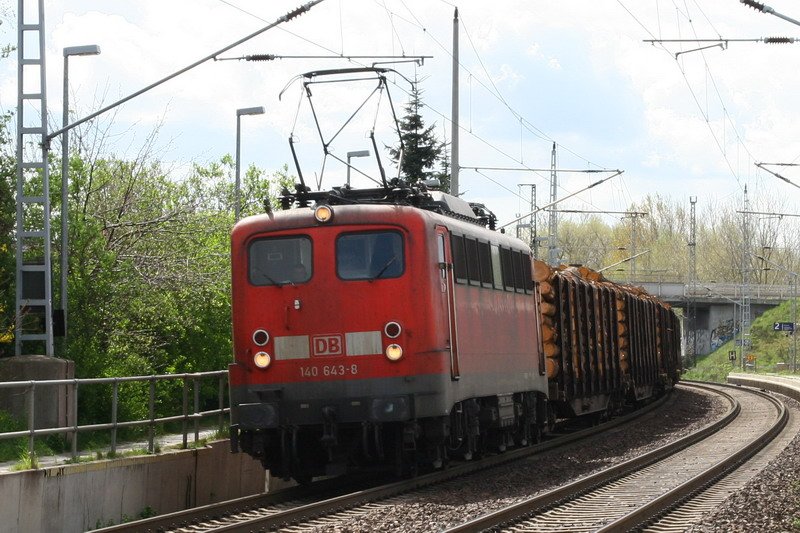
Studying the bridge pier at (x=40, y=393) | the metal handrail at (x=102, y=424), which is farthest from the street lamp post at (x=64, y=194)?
the metal handrail at (x=102, y=424)

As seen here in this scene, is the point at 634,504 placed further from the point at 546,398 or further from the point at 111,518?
the point at 546,398

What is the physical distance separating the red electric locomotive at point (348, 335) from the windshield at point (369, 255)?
1 centimetres

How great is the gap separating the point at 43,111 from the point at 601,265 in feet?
299

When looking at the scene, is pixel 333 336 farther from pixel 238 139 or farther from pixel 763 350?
pixel 763 350

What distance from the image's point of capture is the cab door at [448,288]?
15.2 meters

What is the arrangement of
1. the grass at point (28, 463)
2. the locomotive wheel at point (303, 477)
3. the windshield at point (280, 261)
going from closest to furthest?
the grass at point (28, 463), the windshield at point (280, 261), the locomotive wheel at point (303, 477)

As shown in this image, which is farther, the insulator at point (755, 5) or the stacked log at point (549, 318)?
the stacked log at point (549, 318)

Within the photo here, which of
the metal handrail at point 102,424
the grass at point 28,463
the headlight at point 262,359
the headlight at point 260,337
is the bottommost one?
the grass at point 28,463

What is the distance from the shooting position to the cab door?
1521 cm

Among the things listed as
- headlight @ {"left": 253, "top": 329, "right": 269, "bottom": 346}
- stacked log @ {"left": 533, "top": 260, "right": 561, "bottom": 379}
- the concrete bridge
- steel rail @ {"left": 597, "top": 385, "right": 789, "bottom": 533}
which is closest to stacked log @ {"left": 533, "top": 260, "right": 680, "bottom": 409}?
stacked log @ {"left": 533, "top": 260, "right": 561, "bottom": 379}

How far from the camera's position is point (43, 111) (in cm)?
1853

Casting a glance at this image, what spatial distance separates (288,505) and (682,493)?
422 cm

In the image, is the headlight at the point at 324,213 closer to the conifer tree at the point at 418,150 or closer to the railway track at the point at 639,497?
the railway track at the point at 639,497

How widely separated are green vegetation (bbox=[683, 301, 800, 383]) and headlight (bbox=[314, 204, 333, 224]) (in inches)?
2757
